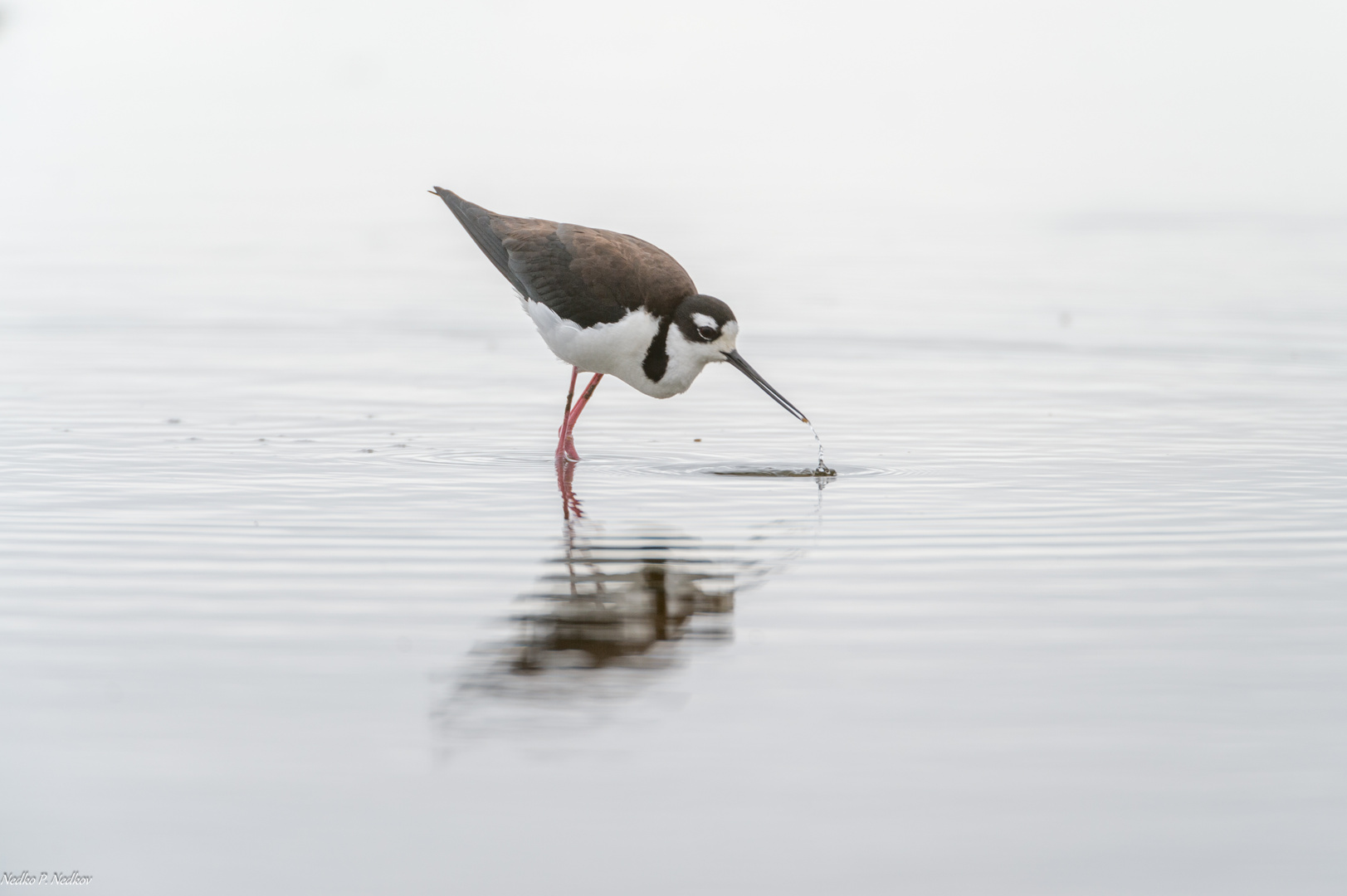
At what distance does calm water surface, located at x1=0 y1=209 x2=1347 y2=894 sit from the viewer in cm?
451

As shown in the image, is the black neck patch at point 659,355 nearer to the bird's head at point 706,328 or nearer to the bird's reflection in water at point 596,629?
the bird's head at point 706,328

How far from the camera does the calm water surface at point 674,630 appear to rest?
14.8 feet

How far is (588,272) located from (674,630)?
162 inches

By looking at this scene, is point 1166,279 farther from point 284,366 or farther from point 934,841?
point 934,841

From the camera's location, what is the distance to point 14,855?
175 inches

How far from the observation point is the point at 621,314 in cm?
1000

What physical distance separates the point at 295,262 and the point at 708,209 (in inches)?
367

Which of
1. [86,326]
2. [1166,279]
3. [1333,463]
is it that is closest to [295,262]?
[86,326]

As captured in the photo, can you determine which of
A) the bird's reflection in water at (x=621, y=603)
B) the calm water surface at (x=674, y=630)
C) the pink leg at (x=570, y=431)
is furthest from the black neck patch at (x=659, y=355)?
the bird's reflection in water at (x=621, y=603)

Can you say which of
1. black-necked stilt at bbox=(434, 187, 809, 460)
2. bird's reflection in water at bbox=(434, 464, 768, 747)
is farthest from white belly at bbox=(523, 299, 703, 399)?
bird's reflection in water at bbox=(434, 464, 768, 747)
